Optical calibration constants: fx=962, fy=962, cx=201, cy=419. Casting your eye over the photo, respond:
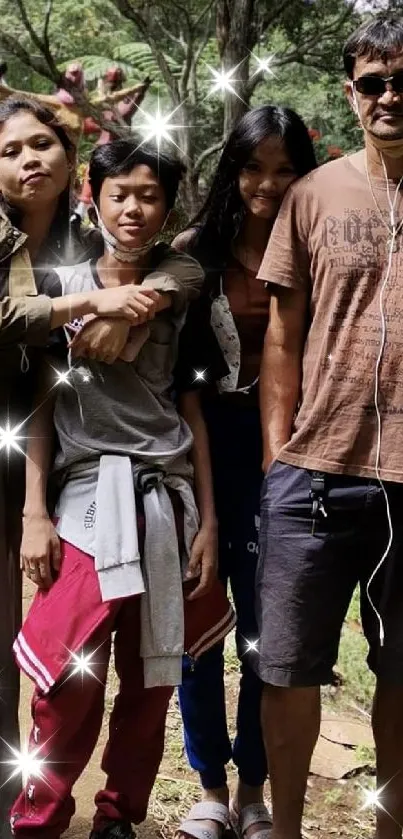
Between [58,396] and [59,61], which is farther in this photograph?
[59,61]

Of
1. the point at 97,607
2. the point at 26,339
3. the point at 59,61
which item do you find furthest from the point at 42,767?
the point at 59,61

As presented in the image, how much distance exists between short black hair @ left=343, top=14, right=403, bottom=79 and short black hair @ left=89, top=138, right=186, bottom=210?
1.57ft

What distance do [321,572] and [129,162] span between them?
1.02 meters

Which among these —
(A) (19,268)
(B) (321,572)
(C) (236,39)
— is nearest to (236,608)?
(B) (321,572)

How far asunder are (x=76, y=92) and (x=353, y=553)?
5.80 meters

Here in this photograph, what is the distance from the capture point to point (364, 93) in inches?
81.7

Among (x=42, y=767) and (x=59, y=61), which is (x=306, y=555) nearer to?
(x=42, y=767)

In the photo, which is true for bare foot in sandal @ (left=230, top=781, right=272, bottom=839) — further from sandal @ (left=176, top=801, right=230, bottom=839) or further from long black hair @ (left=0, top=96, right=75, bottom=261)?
long black hair @ (left=0, top=96, right=75, bottom=261)

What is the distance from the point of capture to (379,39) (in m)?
2.06

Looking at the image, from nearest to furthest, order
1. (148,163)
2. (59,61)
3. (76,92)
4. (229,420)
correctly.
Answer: (148,163), (229,420), (76,92), (59,61)

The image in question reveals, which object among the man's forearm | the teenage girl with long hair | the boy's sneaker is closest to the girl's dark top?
the teenage girl with long hair

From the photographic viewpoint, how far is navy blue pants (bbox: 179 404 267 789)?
2465mm

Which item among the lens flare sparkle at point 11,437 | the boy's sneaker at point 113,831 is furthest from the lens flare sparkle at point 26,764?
the lens flare sparkle at point 11,437

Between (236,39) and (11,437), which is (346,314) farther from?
(236,39)
